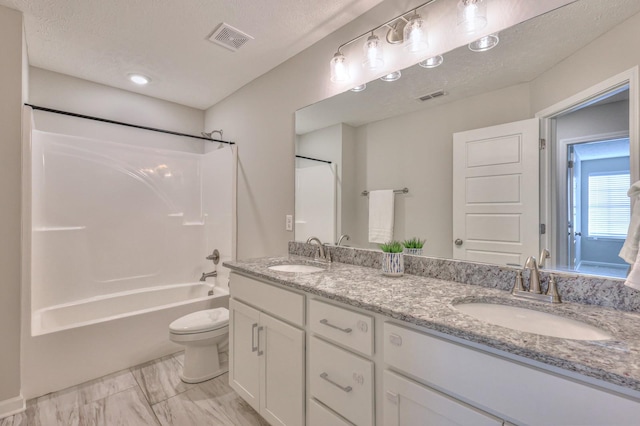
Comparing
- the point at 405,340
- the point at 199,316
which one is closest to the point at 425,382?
the point at 405,340

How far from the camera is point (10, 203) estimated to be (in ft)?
5.74

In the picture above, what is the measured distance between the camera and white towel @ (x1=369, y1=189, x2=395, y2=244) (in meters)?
1.68

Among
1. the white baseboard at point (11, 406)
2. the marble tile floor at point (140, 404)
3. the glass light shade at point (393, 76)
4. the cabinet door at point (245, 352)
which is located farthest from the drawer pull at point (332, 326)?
the white baseboard at point (11, 406)

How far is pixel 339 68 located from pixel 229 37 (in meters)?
0.80

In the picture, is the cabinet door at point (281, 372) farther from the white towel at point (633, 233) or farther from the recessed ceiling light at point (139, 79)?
the recessed ceiling light at point (139, 79)

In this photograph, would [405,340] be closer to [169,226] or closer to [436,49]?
[436,49]

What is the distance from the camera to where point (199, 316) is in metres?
2.20

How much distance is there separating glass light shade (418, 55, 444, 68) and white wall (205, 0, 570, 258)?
0.12 ft

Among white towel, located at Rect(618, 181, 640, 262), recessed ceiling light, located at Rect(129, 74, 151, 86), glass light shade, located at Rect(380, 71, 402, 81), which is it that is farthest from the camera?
recessed ceiling light, located at Rect(129, 74, 151, 86)

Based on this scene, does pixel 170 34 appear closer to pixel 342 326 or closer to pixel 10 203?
pixel 10 203

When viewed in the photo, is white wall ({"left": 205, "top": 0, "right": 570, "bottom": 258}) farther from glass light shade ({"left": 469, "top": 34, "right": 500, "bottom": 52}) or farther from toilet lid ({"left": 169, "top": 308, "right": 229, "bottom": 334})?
toilet lid ({"left": 169, "top": 308, "right": 229, "bottom": 334})

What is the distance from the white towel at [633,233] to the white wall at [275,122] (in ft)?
3.10

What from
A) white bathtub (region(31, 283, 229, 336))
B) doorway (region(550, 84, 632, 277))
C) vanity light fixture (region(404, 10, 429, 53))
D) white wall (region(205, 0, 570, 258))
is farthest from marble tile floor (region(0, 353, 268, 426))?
vanity light fixture (region(404, 10, 429, 53))

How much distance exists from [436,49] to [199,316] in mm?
2265
